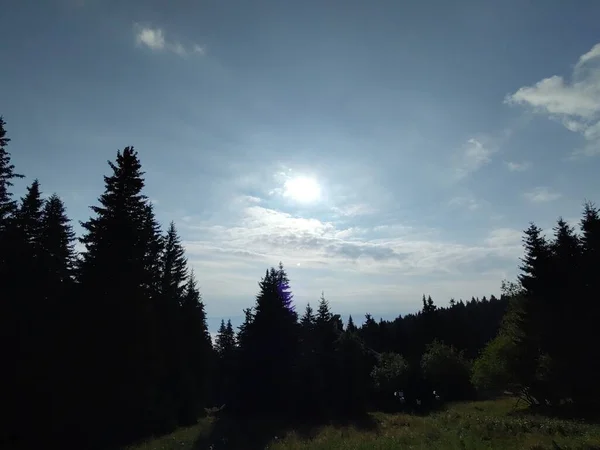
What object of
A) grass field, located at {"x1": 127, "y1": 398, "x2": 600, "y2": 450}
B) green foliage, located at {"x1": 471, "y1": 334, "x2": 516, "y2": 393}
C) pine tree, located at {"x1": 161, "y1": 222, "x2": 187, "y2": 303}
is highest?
pine tree, located at {"x1": 161, "y1": 222, "x2": 187, "y2": 303}

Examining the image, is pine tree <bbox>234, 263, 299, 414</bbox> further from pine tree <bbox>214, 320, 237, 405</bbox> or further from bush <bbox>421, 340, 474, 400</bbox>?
bush <bbox>421, 340, 474, 400</bbox>

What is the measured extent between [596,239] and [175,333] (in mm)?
37011

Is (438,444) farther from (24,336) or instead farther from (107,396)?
(24,336)

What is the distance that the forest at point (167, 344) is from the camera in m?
20.4

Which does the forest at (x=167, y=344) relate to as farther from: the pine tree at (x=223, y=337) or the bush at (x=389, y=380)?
the pine tree at (x=223, y=337)

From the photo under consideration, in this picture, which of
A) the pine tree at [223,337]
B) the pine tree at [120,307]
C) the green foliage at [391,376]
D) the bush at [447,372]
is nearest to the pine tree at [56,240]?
the pine tree at [120,307]

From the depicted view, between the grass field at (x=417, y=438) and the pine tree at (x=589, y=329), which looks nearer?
the grass field at (x=417, y=438)

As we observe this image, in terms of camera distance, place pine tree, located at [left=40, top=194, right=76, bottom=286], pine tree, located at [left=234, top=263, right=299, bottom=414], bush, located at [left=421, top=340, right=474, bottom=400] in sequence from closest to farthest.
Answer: pine tree, located at [left=40, top=194, right=76, bottom=286], pine tree, located at [left=234, top=263, right=299, bottom=414], bush, located at [left=421, top=340, right=474, bottom=400]

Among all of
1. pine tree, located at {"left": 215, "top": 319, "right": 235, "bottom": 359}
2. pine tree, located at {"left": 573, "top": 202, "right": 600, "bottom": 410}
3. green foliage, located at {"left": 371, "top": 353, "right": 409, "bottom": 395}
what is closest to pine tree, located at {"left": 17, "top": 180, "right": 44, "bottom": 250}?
green foliage, located at {"left": 371, "top": 353, "right": 409, "bottom": 395}

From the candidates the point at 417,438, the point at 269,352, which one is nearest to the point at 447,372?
the point at 269,352

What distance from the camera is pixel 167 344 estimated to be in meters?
33.2

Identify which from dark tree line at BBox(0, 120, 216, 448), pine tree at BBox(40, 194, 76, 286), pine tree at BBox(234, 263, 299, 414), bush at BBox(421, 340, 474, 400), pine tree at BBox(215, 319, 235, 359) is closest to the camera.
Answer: dark tree line at BBox(0, 120, 216, 448)

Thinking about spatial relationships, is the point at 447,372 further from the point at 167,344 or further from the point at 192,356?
the point at 167,344

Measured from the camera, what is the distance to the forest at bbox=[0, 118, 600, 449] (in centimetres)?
2041
